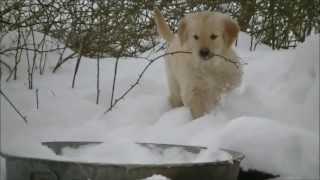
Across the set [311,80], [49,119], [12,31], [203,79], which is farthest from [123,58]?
[311,80]

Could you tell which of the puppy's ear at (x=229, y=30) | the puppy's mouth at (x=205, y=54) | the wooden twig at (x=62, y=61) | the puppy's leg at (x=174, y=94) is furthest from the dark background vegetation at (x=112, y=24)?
the puppy's ear at (x=229, y=30)

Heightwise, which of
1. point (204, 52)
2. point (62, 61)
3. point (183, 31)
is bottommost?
point (62, 61)

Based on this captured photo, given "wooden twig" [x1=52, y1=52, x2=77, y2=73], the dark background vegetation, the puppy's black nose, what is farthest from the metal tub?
"wooden twig" [x1=52, y1=52, x2=77, y2=73]

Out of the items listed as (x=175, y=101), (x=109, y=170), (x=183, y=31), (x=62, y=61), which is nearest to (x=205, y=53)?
(x=183, y=31)

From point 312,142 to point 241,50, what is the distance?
126 inches

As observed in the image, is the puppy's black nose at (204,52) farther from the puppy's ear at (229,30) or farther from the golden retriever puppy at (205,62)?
the puppy's ear at (229,30)

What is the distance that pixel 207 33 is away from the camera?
4.02 m

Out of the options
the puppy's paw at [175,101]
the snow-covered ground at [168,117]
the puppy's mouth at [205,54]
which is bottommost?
the puppy's paw at [175,101]

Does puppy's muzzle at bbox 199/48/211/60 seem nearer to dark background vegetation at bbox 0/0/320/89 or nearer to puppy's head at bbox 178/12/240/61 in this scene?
puppy's head at bbox 178/12/240/61

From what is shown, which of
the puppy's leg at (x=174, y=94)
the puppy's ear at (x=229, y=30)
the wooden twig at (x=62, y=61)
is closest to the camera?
the puppy's ear at (x=229, y=30)

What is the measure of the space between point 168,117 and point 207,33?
69 cm

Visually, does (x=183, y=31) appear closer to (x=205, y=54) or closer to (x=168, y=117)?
(x=205, y=54)

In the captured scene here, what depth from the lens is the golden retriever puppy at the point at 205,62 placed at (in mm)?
4020

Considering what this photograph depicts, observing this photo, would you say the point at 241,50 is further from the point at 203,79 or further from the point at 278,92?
the point at 278,92
